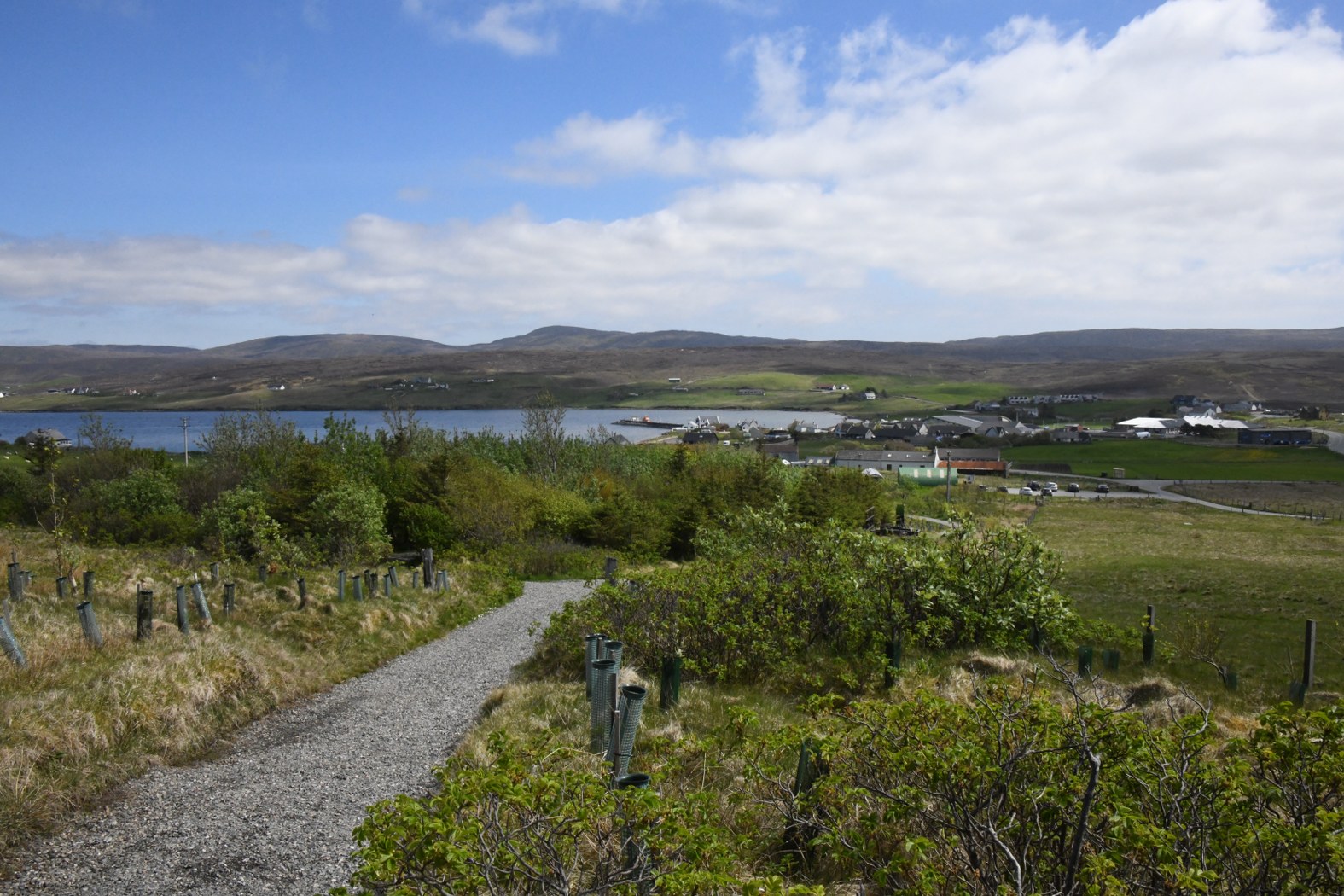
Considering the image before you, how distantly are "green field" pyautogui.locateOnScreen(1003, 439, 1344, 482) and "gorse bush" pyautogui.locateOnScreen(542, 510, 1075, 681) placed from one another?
9419 centimetres

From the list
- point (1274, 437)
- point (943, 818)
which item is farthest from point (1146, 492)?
point (943, 818)

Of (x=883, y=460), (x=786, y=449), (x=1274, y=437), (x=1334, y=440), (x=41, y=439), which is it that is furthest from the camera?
(x=1274, y=437)

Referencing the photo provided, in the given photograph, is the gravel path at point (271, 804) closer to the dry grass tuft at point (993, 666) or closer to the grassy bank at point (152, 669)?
the grassy bank at point (152, 669)

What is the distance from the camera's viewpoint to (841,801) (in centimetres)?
588

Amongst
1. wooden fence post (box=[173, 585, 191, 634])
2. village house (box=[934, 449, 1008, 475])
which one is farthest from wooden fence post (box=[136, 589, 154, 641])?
village house (box=[934, 449, 1008, 475])

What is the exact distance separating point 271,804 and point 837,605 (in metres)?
8.14

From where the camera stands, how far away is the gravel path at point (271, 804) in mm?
7203

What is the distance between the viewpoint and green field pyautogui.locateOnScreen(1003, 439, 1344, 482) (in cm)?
9488

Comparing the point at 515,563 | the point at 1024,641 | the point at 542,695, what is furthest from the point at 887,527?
the point at 542,695

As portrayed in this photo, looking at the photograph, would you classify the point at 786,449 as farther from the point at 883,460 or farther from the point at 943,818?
the point at 943,818

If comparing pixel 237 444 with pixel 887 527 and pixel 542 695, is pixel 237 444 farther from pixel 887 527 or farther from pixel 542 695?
pixel 542 695

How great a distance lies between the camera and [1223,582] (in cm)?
3075

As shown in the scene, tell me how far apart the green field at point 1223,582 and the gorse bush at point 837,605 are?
79.7 inches

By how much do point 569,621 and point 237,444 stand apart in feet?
128
